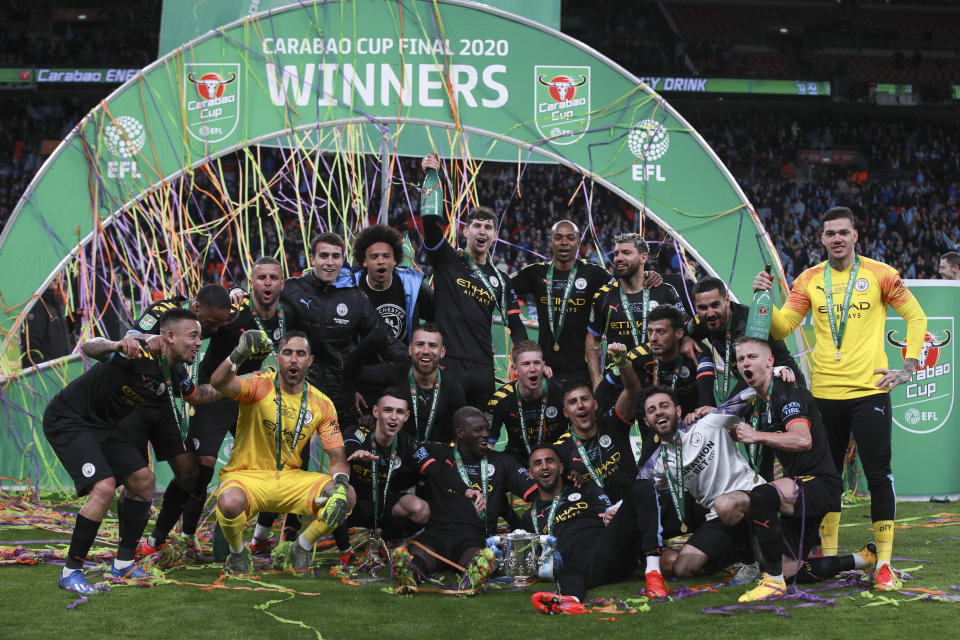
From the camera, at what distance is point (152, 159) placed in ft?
24.7

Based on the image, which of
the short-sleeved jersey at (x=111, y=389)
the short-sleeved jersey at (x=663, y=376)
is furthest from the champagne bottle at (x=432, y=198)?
the short-sleeved jersey at (x=111, y=389)

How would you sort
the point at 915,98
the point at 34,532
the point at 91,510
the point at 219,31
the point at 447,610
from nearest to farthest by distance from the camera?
the point at 447,610 < the point at 91,510 < the point at 34,532 < the point at 219,31 < the point at 915,98

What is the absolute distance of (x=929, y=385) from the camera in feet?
26.2

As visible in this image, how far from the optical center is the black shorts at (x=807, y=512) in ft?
16.1

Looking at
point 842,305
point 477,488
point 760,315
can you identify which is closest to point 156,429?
point 477,488

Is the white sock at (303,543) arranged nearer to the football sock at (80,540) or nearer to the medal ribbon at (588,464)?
the football sock at (80,540)

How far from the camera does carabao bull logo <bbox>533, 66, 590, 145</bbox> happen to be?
7.45 m

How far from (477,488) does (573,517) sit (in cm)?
58

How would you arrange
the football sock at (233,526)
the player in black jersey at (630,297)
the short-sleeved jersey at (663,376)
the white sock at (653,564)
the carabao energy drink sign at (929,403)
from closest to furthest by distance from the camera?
the white sock at (653,564), the football sock at (233,526), the short-sleeved jersey at (663,376), the player in black jersey at (630,297), the carabao energy drink sign at (929,403)

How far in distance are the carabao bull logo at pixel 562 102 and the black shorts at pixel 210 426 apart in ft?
10.8

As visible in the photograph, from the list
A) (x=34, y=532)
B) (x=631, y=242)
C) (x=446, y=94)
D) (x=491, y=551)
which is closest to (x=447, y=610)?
(x=491, y=551)

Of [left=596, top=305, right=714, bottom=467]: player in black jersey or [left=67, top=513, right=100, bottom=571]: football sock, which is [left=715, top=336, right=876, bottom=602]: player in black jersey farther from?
[left=67, top=513, right=100, bottom=571]: football sock

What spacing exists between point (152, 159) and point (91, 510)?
11.6ft

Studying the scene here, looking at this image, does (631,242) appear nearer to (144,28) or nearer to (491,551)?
(491,551)
